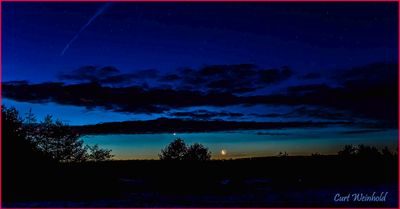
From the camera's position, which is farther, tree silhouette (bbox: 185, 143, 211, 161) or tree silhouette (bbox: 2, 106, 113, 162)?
tree silhouette (bbox: 185, 143, 211, 161)

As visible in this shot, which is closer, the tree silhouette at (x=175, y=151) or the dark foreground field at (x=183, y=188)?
the dark foreground field at (x=183, y=188)

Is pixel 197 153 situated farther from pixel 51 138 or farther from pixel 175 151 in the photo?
pixel 51 138

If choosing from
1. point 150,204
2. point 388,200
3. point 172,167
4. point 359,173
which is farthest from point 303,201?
point 172,167

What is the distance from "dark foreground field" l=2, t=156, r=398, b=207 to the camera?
40.4 m

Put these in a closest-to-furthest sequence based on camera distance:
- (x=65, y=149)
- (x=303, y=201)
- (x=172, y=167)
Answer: (x=303, y=201) < (x=65, y=149) < (x=172, y=167)

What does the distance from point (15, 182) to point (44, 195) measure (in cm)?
303

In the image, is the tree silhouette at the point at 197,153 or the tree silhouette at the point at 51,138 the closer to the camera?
the tree silhouette at the point at 51,138

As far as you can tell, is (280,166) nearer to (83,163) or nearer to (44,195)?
(83,163)

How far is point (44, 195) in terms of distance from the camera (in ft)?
152

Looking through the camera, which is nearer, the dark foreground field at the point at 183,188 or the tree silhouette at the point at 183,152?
the dark foreground field at the point at 183,188

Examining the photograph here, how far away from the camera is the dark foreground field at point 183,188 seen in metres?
40.4

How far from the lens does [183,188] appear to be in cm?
6538

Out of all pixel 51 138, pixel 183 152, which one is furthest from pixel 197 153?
pixel 51 138

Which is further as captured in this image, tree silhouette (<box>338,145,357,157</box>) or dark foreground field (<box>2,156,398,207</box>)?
tree silhouette (<box>338,145,357,157</box>)
